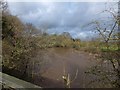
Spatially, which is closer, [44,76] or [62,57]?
[44,76]

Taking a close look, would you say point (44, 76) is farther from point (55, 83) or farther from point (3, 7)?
point (3, 7)

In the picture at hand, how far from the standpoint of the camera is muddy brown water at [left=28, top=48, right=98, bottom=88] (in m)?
12.1

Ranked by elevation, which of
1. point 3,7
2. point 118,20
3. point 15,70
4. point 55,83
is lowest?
point 55,83

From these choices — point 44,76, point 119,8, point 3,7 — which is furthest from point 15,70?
point 119,8

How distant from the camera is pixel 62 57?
58.0 ft

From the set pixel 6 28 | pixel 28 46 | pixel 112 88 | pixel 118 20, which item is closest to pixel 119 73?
pixel 112 88

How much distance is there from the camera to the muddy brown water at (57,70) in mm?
12062

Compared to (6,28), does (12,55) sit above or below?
below

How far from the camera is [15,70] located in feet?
38.8

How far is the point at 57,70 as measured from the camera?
47.0 ft

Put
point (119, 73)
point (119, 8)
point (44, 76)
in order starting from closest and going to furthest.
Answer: point (119, 8) → point (119, 73) → point (44, 76)

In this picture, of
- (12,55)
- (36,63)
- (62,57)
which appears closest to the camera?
(12,55)

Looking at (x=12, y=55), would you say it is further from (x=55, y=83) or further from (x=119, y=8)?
(x=119, y=8)

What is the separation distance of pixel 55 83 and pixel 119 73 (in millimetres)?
6537
